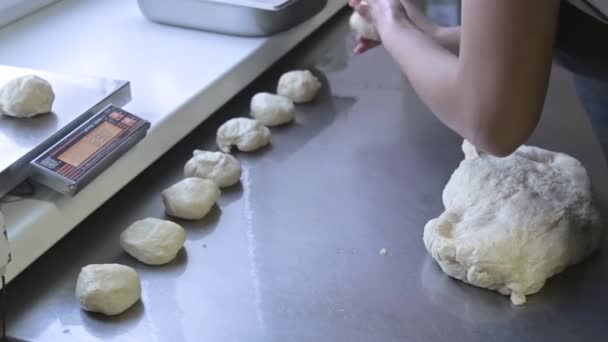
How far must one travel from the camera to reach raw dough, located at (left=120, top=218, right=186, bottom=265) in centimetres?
93

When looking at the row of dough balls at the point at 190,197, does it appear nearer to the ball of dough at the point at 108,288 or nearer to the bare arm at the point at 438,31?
the ball of dough at the point at 108,288

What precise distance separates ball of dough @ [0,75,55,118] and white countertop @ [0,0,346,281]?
0.42 ft

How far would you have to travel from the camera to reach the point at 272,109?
47.9 inches

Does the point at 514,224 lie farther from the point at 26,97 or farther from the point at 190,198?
the point at 26,97

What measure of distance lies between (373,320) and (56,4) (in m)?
1.04

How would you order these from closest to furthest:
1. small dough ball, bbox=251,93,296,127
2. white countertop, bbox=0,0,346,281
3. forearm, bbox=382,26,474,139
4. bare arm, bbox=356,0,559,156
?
bare arm, bbox=356,0,559,156, forearm, bbox=382,26,474,139, white countertop, bbox=0,0,346,281, small dough ball, bbox=251,93,296,127

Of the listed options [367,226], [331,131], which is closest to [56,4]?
[331,131]

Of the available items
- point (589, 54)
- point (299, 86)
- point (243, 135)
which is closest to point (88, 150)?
point (243, 135)

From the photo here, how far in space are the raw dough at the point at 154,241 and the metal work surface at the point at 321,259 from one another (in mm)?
15

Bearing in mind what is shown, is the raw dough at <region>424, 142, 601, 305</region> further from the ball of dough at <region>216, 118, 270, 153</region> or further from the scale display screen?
the scale display screen

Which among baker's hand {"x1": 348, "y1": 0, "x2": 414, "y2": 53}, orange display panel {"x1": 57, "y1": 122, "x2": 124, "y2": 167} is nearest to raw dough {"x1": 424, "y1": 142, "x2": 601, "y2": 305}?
baker's hand {"x1": 348, "y1": 0, "x2": 414, "y2": 53}

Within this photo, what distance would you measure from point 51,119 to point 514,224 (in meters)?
0.61

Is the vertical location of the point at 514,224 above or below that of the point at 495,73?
below

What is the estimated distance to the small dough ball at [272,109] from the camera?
47.9 inches
